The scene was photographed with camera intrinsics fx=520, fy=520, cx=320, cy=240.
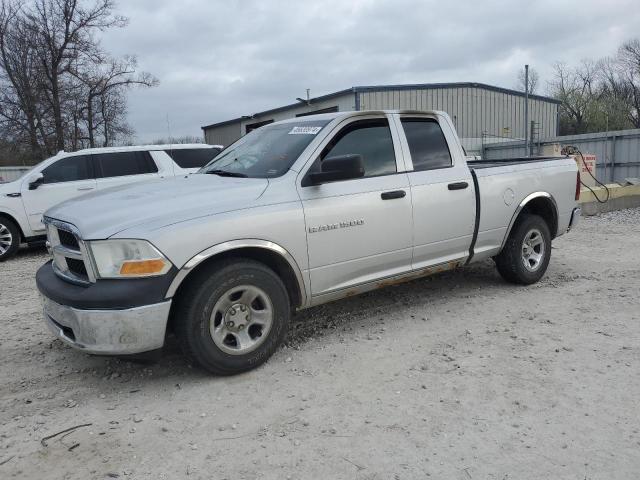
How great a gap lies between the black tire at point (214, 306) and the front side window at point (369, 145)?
1.21 meters

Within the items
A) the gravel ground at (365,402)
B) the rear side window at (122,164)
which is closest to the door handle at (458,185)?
the gravel ground at (365,402)

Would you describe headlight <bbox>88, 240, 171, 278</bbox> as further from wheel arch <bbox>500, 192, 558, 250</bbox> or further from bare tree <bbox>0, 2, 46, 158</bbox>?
bare tree <bbox>0, 2, 46, 158</bbox>

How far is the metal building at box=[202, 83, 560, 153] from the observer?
2338 centimetres

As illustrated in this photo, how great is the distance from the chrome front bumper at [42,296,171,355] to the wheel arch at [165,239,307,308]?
0.18 meters

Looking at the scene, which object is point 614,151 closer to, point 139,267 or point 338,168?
point 338,168

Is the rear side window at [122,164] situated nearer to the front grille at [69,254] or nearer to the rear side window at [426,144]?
the front grille at [69,254]

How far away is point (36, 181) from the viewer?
30.1 ft

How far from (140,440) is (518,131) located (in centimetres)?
2992

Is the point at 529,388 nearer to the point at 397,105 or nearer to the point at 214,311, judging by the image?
the point at 214,311

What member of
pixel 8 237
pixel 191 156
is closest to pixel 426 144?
pixel 191 156

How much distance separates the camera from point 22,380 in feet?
12.4

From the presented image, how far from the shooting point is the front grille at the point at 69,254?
133 inches

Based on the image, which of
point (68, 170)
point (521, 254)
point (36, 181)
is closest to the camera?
point (521, 254)

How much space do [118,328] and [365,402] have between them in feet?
5.30
